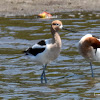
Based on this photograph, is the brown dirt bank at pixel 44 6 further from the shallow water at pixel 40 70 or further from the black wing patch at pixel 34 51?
the black wing patch at pixel 34 51

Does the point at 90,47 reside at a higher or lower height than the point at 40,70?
higher

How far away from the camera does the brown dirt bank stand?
19.4 m

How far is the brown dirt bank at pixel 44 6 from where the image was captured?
19.4 meters

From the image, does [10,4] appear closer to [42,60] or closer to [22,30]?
[22,30]

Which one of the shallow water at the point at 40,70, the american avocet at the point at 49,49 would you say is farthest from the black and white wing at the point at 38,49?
the shallow water at the point at 40,70

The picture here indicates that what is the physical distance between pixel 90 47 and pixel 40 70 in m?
1.21

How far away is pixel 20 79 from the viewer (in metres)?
8.92

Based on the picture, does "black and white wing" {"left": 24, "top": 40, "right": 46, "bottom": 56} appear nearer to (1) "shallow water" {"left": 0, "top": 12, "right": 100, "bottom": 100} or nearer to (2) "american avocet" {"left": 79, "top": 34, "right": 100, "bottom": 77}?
(1) "shallow water" {"left": 0, "top": 12, "right": 100, "bottom": 100}

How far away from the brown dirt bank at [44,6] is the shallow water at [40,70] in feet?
11.9

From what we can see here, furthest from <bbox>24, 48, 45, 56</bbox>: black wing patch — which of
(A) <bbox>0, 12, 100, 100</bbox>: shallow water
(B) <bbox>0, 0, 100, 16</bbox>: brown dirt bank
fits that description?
(B) <bbox>0, 0, 100, 16</bbox>: brown dirt bank

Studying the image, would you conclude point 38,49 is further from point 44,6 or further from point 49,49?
point 44,6

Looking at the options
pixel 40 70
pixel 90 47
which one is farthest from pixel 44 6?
pixel 90 47

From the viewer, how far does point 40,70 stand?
32.3ft

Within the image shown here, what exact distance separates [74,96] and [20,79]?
170 cm
